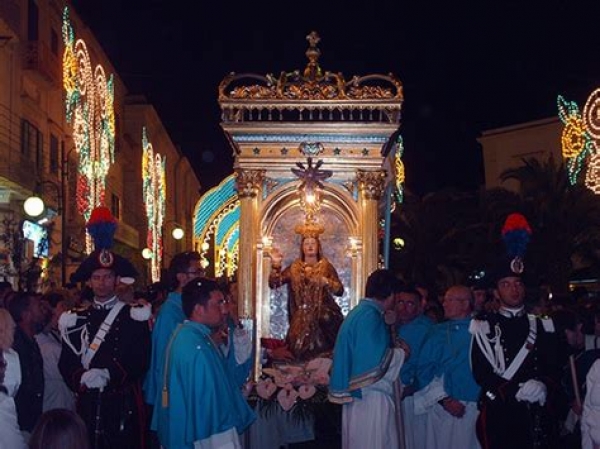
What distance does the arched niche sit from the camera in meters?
14.4

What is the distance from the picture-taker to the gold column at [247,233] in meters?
14.1

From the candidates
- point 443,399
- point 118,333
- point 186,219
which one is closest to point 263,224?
point 443,399

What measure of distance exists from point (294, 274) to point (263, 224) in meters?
1.15

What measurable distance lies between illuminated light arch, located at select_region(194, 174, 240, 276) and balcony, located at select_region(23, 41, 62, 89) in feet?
39.8

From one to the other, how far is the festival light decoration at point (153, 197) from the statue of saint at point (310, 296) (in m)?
30.2

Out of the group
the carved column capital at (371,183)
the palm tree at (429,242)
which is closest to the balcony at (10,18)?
the palm tree at (429,242)

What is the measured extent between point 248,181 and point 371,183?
179 cm

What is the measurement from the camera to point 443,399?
9039 mm

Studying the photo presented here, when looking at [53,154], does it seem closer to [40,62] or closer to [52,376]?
[40,62]

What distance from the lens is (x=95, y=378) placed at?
24.5 feet

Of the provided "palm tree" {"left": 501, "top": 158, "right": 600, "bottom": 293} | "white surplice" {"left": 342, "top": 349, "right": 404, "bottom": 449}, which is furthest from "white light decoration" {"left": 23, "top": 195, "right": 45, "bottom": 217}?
"palm tree" {"left": 501, "top": 158, "right": 600, "bottom": 293}

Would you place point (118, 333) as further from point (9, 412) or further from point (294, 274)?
point (294, 274)

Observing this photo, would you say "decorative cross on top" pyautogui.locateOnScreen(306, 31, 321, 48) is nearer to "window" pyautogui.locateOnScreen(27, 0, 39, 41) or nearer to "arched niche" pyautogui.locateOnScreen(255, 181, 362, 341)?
"arched niche" pyautogui.locateOnScreen(255, 181, 362, 341)

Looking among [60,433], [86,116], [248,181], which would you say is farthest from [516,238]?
[86,116]
